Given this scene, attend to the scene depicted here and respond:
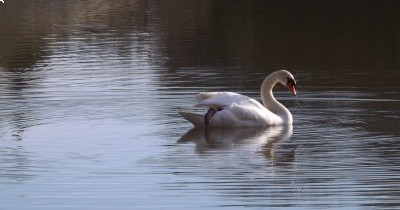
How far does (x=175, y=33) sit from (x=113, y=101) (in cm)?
1859

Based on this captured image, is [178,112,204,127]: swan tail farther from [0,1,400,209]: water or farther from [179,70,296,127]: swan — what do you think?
[0,1,400,209]: water

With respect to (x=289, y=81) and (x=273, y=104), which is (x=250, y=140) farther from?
(x=289, y=81)

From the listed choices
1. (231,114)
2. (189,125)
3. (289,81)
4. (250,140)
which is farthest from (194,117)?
(289,81)

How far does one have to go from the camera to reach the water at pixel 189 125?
42.1ft

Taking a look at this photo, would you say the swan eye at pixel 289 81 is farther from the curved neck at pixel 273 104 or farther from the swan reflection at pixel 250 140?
the swan reflection at pixel 250 140

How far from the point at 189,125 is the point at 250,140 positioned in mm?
1657

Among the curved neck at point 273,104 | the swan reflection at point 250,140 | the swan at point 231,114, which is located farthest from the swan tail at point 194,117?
the curved neck at point 273,104

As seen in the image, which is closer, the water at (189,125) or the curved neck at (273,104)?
the water at (189,125)

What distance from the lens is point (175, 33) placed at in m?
39.0

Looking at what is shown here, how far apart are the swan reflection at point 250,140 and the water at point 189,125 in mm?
25

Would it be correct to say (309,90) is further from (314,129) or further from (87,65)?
(87,65)

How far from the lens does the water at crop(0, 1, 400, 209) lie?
42.1ft

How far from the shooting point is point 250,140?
16594mm

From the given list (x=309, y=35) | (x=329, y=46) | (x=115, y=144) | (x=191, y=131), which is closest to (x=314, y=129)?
(x=191, y=131)
